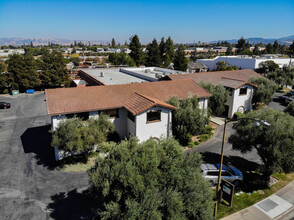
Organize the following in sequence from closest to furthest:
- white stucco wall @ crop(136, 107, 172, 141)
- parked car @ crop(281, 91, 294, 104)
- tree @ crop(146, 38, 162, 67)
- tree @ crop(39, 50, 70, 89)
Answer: white stucco wall @ crop(136, 107, 172, 141), parked car @ crop(281, 91, 294, 104), tree @ crop(39, 50, 70, 89), tree @ crop(146, 38, 162, 67)

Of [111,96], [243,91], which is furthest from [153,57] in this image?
[111,96]

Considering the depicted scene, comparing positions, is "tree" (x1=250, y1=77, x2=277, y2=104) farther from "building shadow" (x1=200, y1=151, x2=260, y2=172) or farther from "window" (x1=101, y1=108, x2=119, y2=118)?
"window" (x1=101, y1=108, x2=119, y2=118)

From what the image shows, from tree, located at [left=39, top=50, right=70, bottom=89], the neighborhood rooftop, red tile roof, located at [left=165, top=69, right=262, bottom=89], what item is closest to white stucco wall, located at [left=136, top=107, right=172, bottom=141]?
red tile roof, located at [left=165, top=69, right=262, bottom=89]

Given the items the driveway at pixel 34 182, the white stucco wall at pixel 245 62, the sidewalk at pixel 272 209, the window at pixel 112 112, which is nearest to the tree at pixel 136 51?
the white stucco wall at pixel 245 62

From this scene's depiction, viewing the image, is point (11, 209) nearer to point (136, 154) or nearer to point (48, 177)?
point (48, 177)

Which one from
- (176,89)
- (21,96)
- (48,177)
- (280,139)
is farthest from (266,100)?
(21,96)

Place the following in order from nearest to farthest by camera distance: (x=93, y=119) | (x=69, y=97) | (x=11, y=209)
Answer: (x=11, y=209)
(x=93, y=119)
(x=69, y=97)

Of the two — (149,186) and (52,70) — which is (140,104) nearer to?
(149,186)
